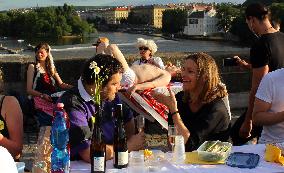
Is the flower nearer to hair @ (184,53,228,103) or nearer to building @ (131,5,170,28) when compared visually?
hair @ (184,53,228,103)

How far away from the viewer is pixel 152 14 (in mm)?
123375

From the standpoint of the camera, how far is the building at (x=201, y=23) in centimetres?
9529

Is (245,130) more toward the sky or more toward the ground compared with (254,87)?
more toward the ground

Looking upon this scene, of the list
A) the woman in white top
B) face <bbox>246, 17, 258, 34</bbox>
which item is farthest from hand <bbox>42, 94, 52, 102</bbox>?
face <bbox>246, 17, 258, 34</bbox>

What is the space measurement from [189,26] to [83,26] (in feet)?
66.6

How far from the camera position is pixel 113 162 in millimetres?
2311

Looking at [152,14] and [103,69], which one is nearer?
[103,69]

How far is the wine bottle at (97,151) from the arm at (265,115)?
3.56 ft

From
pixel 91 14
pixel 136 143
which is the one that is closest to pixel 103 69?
pixel 136 143

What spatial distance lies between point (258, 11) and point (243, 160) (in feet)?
5.22

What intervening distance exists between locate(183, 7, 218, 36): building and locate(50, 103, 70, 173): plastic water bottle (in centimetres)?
9265

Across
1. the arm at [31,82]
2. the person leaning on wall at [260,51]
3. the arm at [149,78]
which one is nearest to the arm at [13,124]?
the person leaning on wall at [260,51]

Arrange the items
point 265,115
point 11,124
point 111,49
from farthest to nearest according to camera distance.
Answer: point 111,49 < point 265,115 < point 11,124

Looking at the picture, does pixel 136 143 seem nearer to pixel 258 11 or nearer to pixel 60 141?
pixel 60 141
